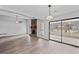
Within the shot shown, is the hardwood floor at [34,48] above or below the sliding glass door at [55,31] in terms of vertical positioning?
below

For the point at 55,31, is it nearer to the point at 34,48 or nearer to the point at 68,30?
the point at 68,30

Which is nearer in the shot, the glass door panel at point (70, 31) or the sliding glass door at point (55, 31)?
the glass door panel at point (70, 31)

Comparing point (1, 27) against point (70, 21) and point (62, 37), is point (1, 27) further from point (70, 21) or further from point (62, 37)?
point (70, 21)

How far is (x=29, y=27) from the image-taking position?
16328 millimetres

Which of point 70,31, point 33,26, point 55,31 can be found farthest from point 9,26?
point 70,31

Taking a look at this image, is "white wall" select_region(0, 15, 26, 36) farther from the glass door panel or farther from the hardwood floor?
the glass door panel

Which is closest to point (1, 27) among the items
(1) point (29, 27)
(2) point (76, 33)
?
(1) point (29, 27)

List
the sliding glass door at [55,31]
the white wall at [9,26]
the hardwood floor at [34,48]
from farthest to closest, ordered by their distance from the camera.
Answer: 1. the white wall at [9,26]
2. the sliding glass door at [55,31]
3. the hardwood floor at [34,48]

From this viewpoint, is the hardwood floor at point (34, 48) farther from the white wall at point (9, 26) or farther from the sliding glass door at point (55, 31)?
the white wall at point (9, 26)

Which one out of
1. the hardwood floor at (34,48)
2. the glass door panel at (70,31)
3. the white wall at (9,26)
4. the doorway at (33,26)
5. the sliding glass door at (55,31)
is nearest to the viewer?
the hardwood floor at (34,48)

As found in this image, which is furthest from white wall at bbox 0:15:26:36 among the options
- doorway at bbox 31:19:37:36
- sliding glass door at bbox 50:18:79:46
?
sliding glass door at bbox 50:18:79:46

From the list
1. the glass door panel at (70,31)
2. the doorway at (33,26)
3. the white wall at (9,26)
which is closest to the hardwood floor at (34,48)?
the glass door panel at (70,31)
